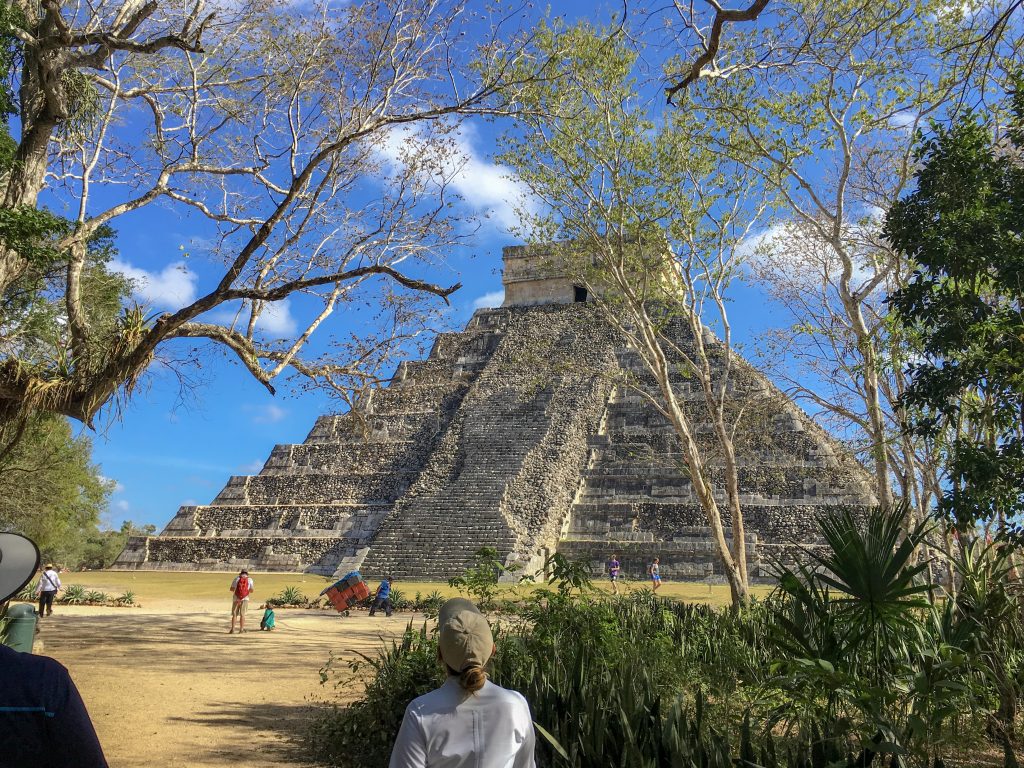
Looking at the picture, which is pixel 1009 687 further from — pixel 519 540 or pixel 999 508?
pixel 519 540

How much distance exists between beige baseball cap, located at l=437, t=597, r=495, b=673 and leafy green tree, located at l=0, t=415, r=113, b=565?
11889mm

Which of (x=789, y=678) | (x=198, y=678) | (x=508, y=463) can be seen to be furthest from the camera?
(x=508, y=463)

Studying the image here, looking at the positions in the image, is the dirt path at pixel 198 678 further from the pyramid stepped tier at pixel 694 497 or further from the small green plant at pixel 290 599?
the pyramid stepped tier at pixel 694 497

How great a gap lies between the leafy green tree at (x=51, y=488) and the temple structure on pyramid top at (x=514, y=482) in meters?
2.42

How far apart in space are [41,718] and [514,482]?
745 inches

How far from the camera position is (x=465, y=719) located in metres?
1.86

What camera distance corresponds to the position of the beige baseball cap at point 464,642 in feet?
6.16

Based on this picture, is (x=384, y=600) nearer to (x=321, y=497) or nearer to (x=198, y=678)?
(x=198, y=678)

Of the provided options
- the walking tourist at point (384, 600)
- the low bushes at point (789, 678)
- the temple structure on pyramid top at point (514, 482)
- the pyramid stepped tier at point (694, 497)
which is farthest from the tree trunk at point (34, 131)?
the pyramid stepped tier at point (694, 497)

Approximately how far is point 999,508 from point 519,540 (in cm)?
1365

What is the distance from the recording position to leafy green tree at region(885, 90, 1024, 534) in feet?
14.5

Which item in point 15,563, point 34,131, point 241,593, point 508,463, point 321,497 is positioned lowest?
point 241,593

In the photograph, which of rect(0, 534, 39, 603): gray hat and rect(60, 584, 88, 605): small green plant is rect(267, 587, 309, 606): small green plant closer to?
rect(60, 584, 88, 605): small green plant

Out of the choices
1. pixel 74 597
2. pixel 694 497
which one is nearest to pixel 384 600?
pixel 74 597
